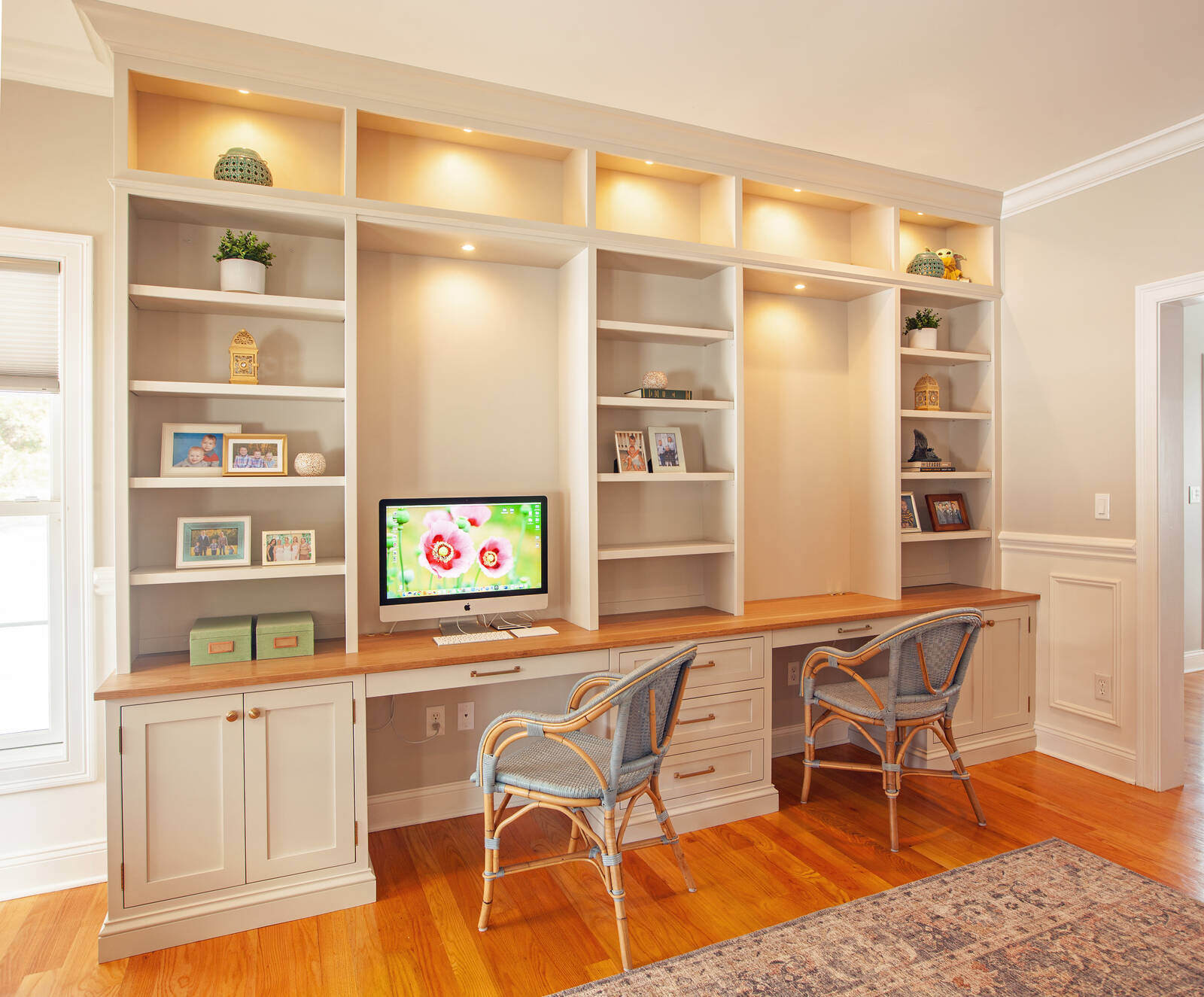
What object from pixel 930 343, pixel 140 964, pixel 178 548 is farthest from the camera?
pixel 930 343

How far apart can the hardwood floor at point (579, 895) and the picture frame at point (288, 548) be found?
3.72 ft

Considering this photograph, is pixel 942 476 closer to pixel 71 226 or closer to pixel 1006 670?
pixel 1006 670

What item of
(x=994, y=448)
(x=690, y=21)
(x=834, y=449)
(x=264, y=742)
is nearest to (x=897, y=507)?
(x=834, y=449)

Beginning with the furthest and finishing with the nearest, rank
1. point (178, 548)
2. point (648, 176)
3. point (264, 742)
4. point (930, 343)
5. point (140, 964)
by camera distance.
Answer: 1. point (930, 343)
2. point (648, 176)
3. point (178, 548)
4. point (264, 742)
5. point (140, 964)

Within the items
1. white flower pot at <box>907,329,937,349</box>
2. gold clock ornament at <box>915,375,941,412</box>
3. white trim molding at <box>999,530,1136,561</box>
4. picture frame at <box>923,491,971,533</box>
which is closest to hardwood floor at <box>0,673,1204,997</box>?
white trim molding at <box>999,530,1136,561</box>

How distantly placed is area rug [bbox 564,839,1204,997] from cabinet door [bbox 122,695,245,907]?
1148 mm

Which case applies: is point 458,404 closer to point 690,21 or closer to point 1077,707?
point 690,21

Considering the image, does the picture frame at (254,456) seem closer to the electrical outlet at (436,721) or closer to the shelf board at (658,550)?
the electrical outlet at (436,721)

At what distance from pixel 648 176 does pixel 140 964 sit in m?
3.40

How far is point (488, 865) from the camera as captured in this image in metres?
2.31

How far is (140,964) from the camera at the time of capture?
2184mm

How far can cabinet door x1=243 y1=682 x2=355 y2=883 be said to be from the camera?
235 cm

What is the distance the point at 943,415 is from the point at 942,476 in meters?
0.31

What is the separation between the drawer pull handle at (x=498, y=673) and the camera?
2635mm
